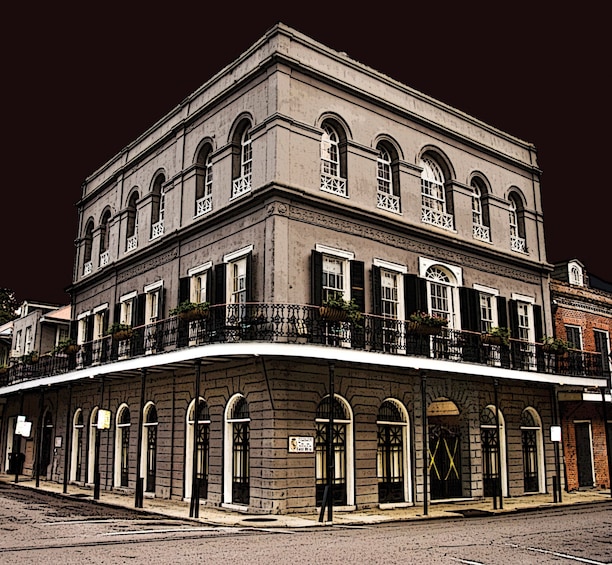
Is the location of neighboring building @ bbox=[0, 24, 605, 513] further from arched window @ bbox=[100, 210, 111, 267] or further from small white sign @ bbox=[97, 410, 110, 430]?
arched window @ bbox=[100, 210, 111, 267]

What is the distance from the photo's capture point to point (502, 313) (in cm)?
2072

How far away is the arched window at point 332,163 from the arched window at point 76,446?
12527 millimetres

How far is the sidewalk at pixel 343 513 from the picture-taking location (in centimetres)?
1380

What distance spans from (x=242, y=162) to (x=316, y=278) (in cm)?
412

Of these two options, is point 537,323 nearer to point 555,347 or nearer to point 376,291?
point 555,347

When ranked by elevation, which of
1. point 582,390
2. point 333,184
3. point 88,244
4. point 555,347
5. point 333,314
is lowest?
point 582,390

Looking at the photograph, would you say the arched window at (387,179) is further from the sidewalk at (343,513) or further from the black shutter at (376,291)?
the sidewalk at (343,513)

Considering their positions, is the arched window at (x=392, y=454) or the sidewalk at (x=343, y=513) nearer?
the sidewalk at (x=343, y=513)

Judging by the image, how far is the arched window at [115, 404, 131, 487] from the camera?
20703mm

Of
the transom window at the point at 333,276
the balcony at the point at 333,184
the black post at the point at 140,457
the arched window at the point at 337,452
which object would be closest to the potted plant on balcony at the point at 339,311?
the transom window at the point at 333,276

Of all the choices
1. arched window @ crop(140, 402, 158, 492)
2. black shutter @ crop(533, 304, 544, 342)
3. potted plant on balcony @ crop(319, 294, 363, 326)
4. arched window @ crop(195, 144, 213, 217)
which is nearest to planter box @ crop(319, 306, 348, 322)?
potted plant on balcony @ crop(319, 294, 363, 326)

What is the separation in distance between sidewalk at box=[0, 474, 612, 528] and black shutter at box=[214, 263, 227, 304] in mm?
4925

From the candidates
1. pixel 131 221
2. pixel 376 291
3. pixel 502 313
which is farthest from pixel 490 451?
pixel 131 221

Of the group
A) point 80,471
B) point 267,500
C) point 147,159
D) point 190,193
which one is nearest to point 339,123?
point 190,193
